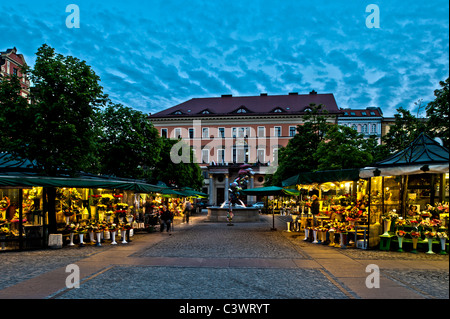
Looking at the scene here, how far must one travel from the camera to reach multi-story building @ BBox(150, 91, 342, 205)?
74312 millimetres

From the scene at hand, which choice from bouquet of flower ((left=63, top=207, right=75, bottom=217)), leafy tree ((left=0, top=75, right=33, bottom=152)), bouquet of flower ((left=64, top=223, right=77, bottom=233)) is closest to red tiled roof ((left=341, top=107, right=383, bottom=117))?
bouquet of flower ((left=63, top=207, right=75, bottom=217))

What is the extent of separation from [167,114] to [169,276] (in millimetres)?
71588

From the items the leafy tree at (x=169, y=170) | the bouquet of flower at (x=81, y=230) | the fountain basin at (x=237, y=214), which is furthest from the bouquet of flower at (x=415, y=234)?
the leafy tree at (x=169, y=170)

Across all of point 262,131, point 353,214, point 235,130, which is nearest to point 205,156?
point 235,130

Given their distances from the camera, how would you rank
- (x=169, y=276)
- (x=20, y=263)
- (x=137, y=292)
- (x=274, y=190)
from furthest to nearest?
(x=274, y=190) < (x=20, y=263) < (x=169, y=276) < (x=137, y=292)

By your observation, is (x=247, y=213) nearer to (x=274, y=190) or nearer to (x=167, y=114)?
(x=274, y=190)

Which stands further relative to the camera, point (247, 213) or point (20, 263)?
point (247, 213)

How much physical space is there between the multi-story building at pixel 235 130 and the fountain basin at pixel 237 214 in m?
39.1

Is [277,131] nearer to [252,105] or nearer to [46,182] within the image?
[252,105]

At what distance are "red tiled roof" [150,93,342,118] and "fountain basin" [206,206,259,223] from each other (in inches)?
→ 1744

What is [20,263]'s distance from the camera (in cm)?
1123

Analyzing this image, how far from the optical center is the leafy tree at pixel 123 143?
100 feet

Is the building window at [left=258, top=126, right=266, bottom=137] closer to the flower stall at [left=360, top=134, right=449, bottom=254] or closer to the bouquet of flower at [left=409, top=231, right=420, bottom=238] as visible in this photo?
the flower stall at [left=360, top=134, right=449, bottom=254]

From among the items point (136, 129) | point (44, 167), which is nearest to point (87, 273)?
point (44, 167)
